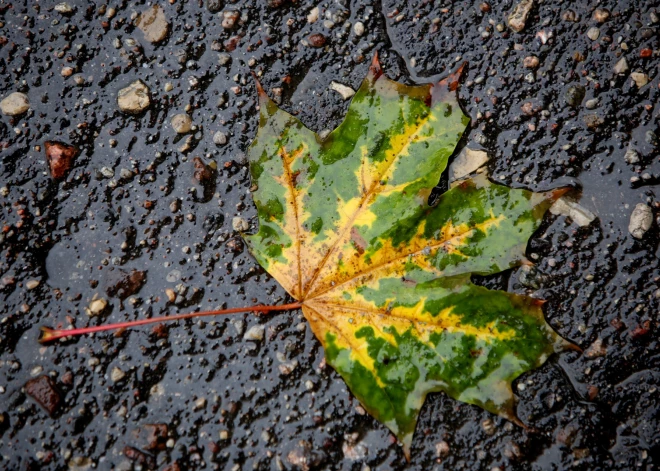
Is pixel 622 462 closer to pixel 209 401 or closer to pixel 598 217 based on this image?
pixel 598 217

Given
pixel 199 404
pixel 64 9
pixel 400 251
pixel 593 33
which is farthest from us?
pixel 64 9

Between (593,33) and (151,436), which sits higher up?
(593,33)

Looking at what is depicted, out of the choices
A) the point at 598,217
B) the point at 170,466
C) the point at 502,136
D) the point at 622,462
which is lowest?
the point at 622,462

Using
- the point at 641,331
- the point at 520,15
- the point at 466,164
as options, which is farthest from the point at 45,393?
the point at 520,15

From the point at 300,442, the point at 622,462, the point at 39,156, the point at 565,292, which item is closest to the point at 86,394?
the point at 300,442

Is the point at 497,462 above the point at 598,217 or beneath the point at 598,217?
beneath

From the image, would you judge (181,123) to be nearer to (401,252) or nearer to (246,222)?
(246,222)
